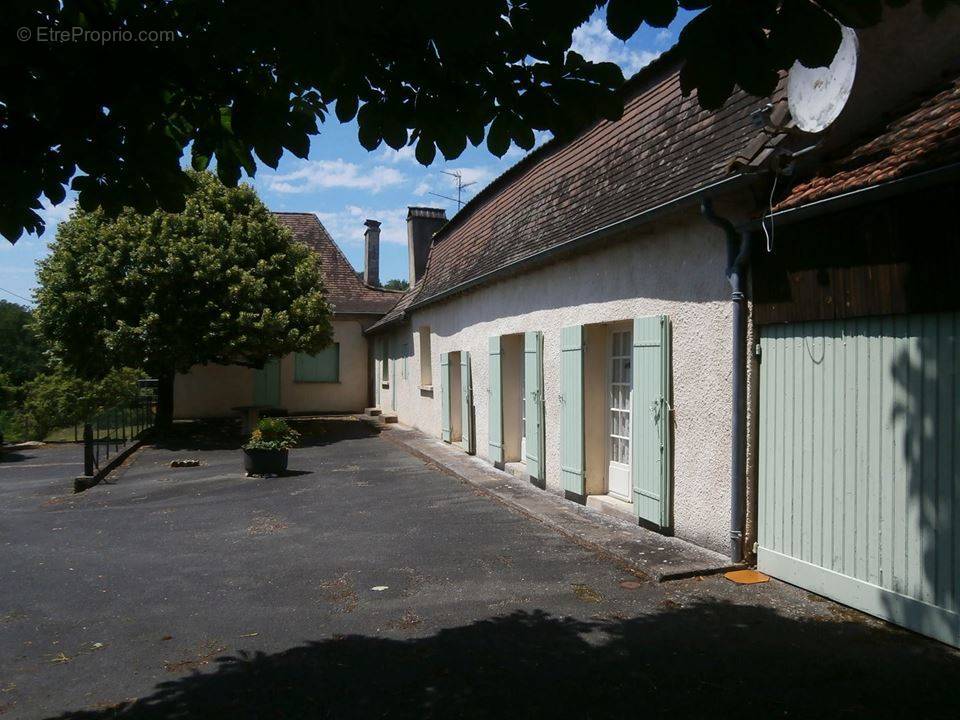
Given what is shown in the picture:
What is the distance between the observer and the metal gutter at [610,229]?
538cm

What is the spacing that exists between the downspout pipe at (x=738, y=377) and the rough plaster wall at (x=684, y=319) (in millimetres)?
162

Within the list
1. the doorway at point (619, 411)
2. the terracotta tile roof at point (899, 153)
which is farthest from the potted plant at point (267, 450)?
the terracotta tile roof at point (899, 153)

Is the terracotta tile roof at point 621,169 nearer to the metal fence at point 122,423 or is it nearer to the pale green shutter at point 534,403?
the pale green shutter at point 534,403

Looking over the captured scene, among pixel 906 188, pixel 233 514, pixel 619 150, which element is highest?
pixel 619 150

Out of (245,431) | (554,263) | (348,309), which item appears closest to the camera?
(554,263)

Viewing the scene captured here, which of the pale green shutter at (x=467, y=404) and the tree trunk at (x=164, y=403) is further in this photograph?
the tree trunk at (x=164, y=403)

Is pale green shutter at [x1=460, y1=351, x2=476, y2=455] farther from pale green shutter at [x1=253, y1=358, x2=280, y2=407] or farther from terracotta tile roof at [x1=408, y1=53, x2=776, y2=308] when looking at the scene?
pale green shutter at [x1=253, y1=358, x2=280, y2=407]

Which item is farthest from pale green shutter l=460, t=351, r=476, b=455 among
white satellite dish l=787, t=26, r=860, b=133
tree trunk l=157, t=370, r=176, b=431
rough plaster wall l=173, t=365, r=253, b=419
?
rough plaster wall l=173, t=365, r=253, b=419

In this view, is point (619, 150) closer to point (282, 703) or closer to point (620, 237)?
point (620, 237)

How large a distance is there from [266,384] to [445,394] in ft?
32.6

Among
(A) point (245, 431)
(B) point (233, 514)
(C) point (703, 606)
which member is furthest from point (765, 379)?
(A) point (245, 431)

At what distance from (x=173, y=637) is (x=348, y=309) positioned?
1951 centimetres

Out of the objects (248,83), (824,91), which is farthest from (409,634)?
(824,91)

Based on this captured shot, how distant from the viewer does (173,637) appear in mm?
4688
